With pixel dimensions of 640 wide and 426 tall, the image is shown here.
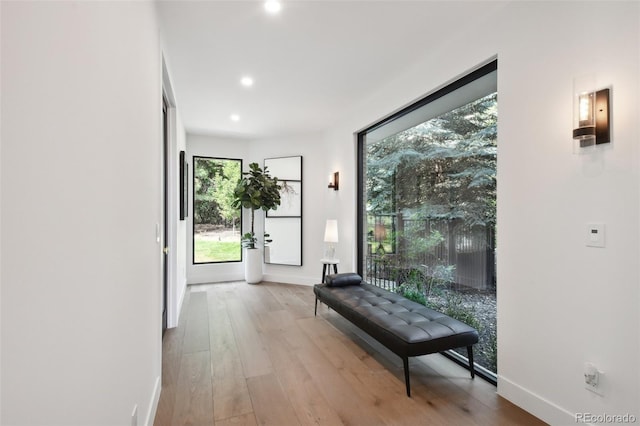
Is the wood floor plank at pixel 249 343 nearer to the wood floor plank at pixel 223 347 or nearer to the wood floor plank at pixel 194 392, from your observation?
the wood floor plank at pixel 223 347

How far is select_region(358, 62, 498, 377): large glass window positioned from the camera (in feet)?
8.21

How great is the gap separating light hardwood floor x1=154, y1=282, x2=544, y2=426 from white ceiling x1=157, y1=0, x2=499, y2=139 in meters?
2.67

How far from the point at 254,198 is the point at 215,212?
955 mm

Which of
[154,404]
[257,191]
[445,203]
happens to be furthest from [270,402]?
[257,191]

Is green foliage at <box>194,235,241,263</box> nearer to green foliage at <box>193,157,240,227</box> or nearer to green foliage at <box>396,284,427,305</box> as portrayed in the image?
green foliage at <box>193,157,240,227</box>

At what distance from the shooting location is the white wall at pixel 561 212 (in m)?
1.58

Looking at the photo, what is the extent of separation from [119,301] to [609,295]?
92.6 inches

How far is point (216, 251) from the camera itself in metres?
5.88

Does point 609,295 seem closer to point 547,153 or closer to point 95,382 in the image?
point 547,153

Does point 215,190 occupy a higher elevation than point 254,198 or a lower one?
higher

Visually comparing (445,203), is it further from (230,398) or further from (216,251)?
(216,251)

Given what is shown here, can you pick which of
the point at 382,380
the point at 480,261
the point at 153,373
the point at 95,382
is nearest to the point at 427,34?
the point at 480,261

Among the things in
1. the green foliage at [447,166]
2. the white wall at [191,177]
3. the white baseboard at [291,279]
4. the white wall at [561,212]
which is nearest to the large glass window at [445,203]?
the green foliage at [447,166]

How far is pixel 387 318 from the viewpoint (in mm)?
2561
